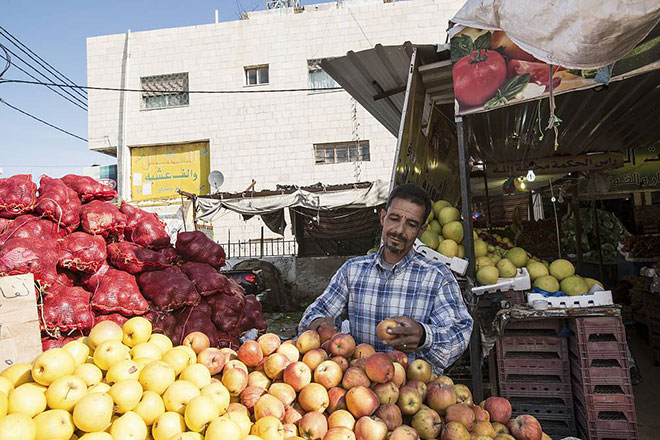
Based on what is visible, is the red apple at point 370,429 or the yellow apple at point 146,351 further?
the yellow apple at point 146,351

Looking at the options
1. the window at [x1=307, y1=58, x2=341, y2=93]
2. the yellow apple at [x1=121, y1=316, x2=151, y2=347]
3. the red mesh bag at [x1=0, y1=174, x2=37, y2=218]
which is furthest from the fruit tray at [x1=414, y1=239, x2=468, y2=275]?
the window at [x1=307, y1=58, x2=341, y2=93]

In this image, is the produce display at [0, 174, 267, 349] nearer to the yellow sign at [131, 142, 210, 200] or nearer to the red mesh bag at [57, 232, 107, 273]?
the red mesh bag at [57, 232, 107, 273]

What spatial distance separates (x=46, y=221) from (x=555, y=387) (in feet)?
12.8

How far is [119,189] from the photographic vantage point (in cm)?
1566

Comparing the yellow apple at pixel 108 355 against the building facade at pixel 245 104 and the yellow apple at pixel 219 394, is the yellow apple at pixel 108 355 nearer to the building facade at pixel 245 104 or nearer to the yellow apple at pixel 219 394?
the yellow apple at pixel 219 394

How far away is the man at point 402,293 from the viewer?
87.4 inches

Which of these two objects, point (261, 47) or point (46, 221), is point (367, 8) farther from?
point (46, 221)

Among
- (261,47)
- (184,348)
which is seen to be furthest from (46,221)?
(261,47)

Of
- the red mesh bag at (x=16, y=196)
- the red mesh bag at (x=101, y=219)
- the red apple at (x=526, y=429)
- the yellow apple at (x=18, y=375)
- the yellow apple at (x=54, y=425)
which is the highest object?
the red mesh bag at (x=16, y=196)

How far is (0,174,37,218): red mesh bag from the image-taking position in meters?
2.62

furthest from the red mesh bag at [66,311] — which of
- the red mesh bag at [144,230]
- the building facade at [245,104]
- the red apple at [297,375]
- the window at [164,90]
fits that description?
the window at [164,90]

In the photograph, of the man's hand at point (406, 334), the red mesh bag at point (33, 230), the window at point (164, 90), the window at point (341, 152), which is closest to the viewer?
the man's hand at point (406, 334)

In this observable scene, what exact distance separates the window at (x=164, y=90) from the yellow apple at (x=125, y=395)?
1560 centimetres

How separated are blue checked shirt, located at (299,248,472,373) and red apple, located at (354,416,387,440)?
73 cm
